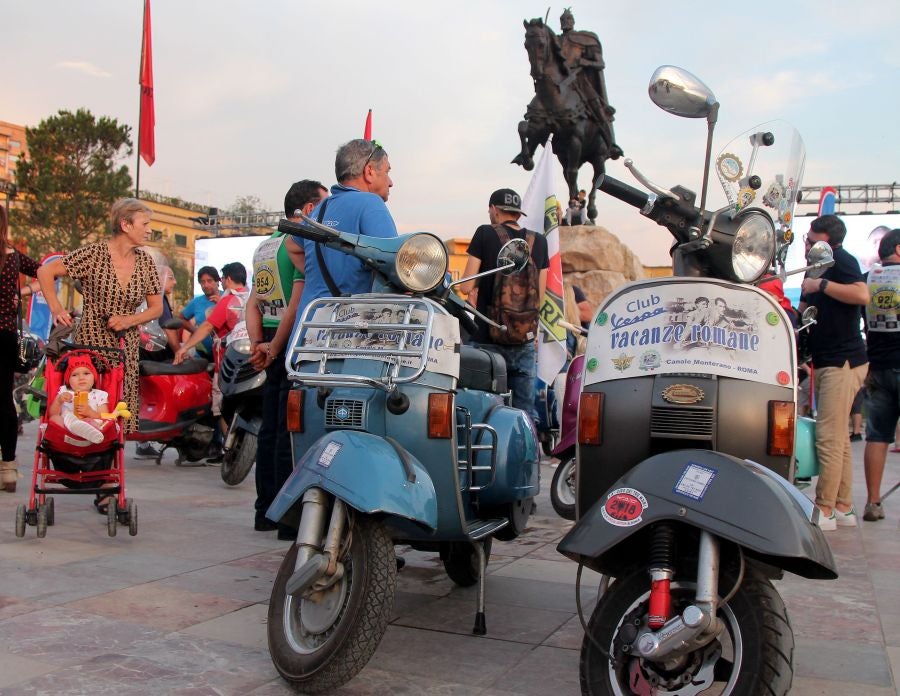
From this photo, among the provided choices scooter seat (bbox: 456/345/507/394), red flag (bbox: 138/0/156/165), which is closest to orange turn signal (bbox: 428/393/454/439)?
scooter seat (bbox: 456/345/507/394)

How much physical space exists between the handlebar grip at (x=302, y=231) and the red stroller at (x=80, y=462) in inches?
88.0

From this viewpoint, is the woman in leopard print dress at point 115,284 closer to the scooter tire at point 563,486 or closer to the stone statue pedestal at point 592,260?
the scooter tire at point 563,486

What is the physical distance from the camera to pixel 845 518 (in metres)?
6.05

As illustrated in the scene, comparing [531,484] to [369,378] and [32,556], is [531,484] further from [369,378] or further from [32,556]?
[32,556]

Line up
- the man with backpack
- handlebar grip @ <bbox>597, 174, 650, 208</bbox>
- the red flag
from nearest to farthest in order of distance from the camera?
handlebar grip @ <bbox>597, 174, 650, 208</bbox> → the man with backpack → the red flag

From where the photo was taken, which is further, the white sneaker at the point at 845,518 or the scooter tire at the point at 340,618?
the white sneaker at the point at 845,518

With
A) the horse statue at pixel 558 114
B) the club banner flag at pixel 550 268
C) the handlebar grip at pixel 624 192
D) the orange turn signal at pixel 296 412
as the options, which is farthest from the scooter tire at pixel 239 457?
the horse statue at pixel 558 114

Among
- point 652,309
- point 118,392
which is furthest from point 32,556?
point 652,309

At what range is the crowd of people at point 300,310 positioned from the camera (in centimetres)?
493

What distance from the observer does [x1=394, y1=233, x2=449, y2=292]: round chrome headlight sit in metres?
3.38

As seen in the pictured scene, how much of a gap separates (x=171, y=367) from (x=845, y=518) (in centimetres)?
519

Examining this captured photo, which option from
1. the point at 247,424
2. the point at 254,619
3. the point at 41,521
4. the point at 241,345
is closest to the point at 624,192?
the point at 254,619

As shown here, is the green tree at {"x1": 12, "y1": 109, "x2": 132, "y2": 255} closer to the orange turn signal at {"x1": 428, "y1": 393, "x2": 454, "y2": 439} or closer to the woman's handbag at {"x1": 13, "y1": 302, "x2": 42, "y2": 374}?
the woman's handbag at {"x1": 13, "y1": 302, "x2": 42, "y2": 374}

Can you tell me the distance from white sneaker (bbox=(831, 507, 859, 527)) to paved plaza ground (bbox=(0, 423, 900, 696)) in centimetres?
49
